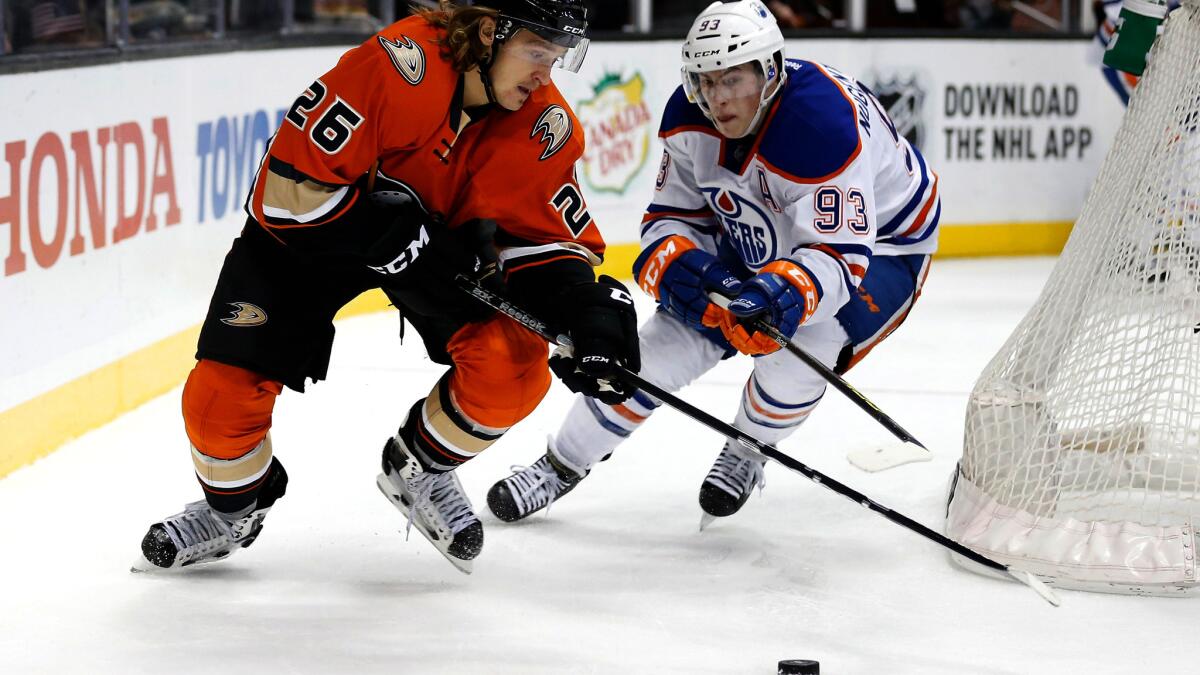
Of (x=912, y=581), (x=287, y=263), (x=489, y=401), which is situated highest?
(x=287, y=263)

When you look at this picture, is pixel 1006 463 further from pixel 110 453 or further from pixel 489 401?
pixel 110 453

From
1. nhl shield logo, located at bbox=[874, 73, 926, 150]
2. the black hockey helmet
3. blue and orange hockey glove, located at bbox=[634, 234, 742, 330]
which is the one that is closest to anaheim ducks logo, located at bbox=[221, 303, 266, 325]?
the black hockey helmet

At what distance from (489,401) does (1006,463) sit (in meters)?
0.96

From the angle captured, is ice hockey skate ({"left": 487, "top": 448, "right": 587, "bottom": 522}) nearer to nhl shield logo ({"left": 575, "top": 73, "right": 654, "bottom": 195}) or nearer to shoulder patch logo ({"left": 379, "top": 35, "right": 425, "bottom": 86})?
shoulder patch logo ({"left": 379, "top": 35, "right": 425, "bottom": 86})

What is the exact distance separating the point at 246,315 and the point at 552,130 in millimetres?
567

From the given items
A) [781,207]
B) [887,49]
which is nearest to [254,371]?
[781,207]

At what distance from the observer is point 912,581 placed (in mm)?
2670

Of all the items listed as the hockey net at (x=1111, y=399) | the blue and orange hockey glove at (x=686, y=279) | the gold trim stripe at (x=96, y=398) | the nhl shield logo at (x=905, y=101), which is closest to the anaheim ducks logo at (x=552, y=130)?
the blue and orange hockey glove at (x=686, y=279)

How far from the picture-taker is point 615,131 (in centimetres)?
599

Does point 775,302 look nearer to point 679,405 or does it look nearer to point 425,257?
point 679,405

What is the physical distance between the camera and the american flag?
3514mm

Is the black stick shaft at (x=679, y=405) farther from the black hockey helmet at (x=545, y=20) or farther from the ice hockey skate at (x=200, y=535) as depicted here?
the ice hockey skate at (x=200, y=535)

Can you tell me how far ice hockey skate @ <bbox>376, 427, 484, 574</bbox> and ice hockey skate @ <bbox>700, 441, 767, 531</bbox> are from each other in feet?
1.67

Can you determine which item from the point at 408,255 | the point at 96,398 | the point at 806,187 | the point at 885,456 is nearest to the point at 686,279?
the point at 806,187
